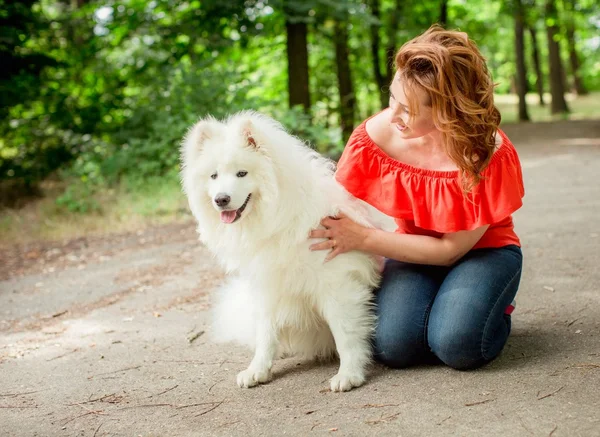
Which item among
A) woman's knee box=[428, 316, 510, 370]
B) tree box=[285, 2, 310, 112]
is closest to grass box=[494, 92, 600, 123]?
tree box=[285, 2, 310, 112]

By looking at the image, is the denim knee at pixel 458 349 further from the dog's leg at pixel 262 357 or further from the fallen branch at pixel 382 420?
the dog's leg at pixel 262 357

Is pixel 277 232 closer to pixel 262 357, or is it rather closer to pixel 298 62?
pixel 262 357

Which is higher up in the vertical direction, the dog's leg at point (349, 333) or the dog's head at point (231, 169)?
the dog's head at point (231, 169)

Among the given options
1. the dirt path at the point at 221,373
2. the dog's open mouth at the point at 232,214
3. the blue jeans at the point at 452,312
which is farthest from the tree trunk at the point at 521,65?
the dog's open mouth at the point at 232,214

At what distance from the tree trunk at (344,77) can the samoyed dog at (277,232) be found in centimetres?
923

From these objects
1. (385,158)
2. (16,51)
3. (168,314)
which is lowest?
(168,314)

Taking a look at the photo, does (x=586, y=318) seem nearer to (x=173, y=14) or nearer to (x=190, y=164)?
(x=190, y=164)

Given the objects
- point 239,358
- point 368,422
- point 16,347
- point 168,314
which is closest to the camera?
point 368,422

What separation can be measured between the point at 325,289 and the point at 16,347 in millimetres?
1872

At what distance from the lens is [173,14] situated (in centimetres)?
919

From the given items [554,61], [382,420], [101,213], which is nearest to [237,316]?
[382,420]

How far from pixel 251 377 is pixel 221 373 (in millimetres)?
249

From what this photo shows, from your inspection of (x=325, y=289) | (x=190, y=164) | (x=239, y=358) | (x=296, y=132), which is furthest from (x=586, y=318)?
(x=296, y=132)

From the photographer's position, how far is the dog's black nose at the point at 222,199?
2.54 m
